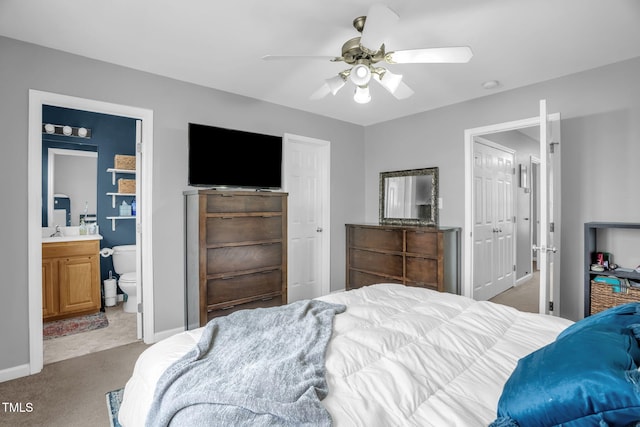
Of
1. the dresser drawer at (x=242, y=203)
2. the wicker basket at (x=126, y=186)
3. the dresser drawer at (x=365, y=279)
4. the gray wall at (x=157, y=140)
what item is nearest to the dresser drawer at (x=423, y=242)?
the dresser drawer at (x=365, y=279)

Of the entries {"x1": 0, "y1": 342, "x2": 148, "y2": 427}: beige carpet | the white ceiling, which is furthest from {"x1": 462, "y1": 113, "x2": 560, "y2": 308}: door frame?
{"x1": 0, "y1": 342, "x2": 148, "y2": 427}: beige carpet

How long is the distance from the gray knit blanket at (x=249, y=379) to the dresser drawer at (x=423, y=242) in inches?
91.3

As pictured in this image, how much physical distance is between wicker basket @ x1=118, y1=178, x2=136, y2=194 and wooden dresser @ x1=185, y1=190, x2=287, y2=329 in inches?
66.4

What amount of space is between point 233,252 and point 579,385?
2.71 metres

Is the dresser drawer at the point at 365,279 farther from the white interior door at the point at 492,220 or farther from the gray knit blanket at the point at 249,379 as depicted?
the gray knit blanket at the point at 249,379

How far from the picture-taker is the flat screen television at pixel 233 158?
3111 millimetres

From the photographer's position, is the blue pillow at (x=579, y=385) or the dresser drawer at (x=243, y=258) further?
the dresser drawer at (x=243, y=258)

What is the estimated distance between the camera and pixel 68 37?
2.33m

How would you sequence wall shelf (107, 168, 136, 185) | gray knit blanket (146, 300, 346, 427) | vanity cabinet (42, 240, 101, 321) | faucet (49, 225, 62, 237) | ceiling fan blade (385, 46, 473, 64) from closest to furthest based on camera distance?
gray knit blanket (146, 300, 346, 427), ceiling fan blade (385, 46, 473, 64), vanity cabinet (42, 240, 101, 321), faucet (49, 225, 62, 237), wall shelf (107, 168, 136, 185)

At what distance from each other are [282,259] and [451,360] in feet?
7.59

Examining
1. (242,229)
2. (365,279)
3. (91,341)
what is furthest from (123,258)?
(365,279)

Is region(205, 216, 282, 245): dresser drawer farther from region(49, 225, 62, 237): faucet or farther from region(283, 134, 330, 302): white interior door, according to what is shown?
region(49, 225, 62, 237): faucet

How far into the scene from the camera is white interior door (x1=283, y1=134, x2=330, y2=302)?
4.02 metres

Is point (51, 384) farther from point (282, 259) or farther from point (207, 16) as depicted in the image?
point (207, 16)
